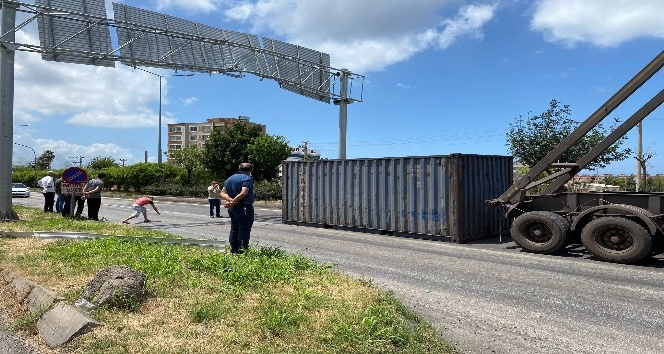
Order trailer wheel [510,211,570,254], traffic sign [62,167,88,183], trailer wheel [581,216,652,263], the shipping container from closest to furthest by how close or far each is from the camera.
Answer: trailer wheel [581,216,652,263] → trailer wheel [510,211,570,254] → the shipping container → traffic sign [62,167,88,183]

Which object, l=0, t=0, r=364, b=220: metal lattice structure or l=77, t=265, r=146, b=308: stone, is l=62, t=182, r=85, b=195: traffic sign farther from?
l=77, t=265, r=146, b=308: stone

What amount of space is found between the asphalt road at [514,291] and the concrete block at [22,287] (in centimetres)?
424

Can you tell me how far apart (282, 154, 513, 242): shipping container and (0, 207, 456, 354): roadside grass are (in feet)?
18.5

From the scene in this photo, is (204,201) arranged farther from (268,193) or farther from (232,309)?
(232,309)

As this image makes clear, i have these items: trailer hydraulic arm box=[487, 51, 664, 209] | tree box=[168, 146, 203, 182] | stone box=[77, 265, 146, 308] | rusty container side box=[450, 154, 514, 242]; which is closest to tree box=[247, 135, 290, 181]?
tree box=[168, 146, 203, 182]

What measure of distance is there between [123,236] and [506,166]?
9.66m

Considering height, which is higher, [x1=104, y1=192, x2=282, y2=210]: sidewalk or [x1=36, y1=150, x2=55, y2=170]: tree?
[x1=36, y1=150, x2=55, y2=170]: tree

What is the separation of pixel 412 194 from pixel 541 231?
3472 millimetres

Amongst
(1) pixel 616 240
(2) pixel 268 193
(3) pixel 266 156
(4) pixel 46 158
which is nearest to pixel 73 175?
(1) pixel 616 240

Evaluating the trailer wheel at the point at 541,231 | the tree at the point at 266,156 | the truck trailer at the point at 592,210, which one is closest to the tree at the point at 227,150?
the tree at the point at 266,156

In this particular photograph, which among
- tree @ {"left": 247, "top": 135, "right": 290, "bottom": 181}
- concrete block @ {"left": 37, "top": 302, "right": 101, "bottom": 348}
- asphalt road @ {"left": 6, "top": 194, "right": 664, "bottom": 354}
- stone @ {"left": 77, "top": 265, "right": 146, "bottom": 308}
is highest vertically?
tree @ {"left": 247, "top": 135, "right": 290, "bottom": 181}

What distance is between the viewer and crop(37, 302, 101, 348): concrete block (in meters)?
4.20

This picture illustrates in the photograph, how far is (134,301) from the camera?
4.87 metres

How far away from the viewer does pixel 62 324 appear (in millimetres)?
4379
